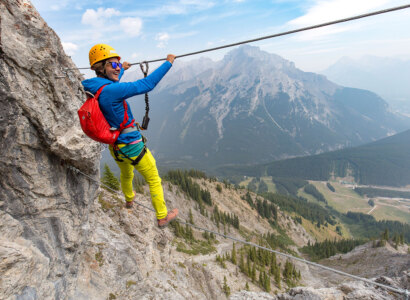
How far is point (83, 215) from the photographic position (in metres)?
10.1

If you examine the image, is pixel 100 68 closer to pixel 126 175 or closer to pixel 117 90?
pixel 117 90

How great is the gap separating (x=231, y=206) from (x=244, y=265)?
59.8 metres

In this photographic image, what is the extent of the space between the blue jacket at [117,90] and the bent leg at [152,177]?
139 centimetres

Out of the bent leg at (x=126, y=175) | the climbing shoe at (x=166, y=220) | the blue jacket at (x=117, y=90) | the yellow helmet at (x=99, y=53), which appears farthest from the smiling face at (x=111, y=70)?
the climbing shoe at (x=166, y=220)

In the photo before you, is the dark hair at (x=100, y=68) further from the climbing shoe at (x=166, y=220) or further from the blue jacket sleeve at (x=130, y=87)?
the climbing shoe at (x=166, y=220)

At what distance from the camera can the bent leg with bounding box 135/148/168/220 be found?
6871mm

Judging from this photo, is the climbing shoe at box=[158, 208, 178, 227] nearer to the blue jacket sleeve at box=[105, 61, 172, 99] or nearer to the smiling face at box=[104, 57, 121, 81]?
the blue jacket sleeve at box=[105, 61, 172, 99]

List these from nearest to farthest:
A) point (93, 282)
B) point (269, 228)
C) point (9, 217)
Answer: point (9, 217), point (93, 282), point (269, 228)

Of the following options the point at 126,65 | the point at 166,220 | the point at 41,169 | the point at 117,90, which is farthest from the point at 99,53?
the point at 166,220

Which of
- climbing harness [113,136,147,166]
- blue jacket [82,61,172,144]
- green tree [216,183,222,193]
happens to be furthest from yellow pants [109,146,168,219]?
green tree [216,183,222,193]

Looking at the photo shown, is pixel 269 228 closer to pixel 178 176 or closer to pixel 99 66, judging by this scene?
pixel 178 176

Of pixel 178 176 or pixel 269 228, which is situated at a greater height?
pixel 178 176

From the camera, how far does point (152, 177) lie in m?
7.17

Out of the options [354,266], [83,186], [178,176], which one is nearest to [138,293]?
[83,186]
